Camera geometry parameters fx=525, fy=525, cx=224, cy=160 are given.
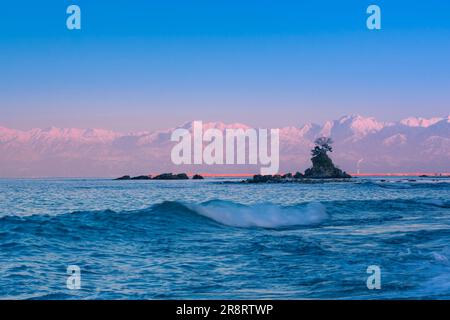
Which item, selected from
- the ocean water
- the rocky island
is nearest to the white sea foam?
the ocean water

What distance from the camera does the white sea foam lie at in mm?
28016

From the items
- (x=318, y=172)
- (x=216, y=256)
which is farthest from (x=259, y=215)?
(x=318, y=172)

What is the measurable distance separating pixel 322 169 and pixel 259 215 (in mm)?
109101

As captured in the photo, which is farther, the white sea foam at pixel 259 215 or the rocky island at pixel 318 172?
the rocky island at pixel 318 172

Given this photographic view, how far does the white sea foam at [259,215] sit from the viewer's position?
28.0 metres

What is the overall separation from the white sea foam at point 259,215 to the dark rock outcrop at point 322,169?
103m

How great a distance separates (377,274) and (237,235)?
11.1m

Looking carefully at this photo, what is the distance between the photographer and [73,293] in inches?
423

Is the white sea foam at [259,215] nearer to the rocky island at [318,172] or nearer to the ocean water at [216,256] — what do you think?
the ocean water at [216,256]

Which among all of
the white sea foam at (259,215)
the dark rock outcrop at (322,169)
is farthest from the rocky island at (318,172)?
the white sea foam at (259,215)

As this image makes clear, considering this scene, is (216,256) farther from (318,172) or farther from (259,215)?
(318,172)

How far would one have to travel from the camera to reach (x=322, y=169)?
13650 centimetres

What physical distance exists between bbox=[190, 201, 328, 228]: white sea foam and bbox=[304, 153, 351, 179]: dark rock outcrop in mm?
103489
